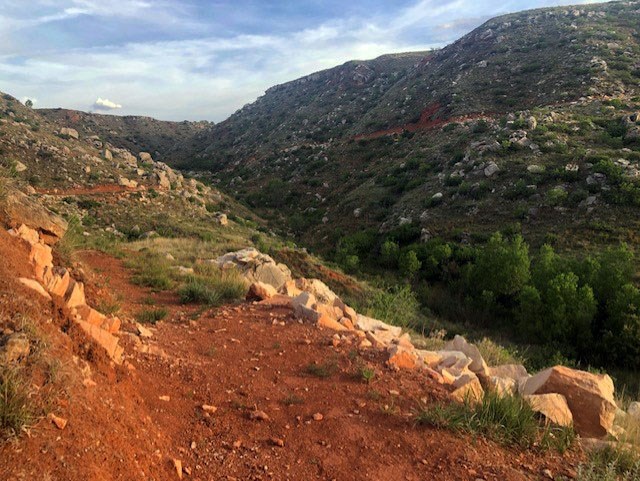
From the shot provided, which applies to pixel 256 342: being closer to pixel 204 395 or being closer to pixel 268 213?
pixel 204 395

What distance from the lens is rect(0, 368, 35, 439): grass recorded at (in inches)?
102

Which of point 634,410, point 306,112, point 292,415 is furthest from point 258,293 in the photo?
point 306,112

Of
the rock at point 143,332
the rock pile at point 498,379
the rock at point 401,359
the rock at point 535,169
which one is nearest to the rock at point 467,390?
the rock pile at point 498,379

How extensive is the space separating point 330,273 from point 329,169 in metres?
25.1

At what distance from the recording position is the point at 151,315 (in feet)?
22.9

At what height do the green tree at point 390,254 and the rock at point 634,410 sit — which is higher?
the rock at point 634,410

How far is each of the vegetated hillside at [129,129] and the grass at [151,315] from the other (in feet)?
221

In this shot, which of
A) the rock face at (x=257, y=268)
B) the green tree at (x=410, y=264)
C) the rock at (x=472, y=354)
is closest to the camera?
the rock at (x=472, y=354)

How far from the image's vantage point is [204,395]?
4516mm

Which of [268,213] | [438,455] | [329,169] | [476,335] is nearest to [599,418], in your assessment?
[438,455]

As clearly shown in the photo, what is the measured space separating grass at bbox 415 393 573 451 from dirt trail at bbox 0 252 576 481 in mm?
111

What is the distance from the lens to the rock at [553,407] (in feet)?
14.3

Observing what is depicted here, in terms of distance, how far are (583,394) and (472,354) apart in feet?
6.67

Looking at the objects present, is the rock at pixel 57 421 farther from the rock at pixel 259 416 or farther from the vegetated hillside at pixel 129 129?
the vegetated hillside at pixel 129 129
